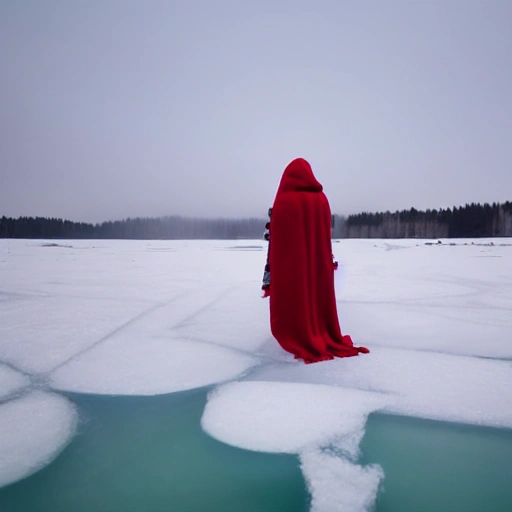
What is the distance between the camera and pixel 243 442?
5.29ft

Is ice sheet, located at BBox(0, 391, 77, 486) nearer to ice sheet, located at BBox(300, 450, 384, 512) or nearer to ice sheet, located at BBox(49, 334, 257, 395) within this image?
ice sheet, located at BBox(49, 334, 257, 395)

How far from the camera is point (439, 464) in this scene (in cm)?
148

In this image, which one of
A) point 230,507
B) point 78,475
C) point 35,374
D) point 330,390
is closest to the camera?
point 230,507

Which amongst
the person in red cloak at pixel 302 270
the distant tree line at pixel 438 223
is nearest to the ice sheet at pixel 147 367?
the person in red cloak at pixel 302 270

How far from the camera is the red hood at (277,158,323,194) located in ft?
8.96

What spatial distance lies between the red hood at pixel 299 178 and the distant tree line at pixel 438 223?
171 ft

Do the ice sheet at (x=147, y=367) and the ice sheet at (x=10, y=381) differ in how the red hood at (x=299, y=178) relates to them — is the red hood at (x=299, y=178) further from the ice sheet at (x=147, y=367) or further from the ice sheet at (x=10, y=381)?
the ice sheet at (x=10, y=381)

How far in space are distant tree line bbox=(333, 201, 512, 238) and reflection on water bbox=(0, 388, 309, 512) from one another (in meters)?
53.5

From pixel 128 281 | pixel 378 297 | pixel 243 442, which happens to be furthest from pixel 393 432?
pixel 128 281

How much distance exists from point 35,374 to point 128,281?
16.0 feet

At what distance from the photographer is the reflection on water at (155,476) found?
126 cm

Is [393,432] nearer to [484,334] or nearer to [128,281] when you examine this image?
[484,334]

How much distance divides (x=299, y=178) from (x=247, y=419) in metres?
1.80

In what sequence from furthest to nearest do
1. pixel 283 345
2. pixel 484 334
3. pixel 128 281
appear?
1. pixel 128 281
2. pixel 484 334
3. pixel 283 345
